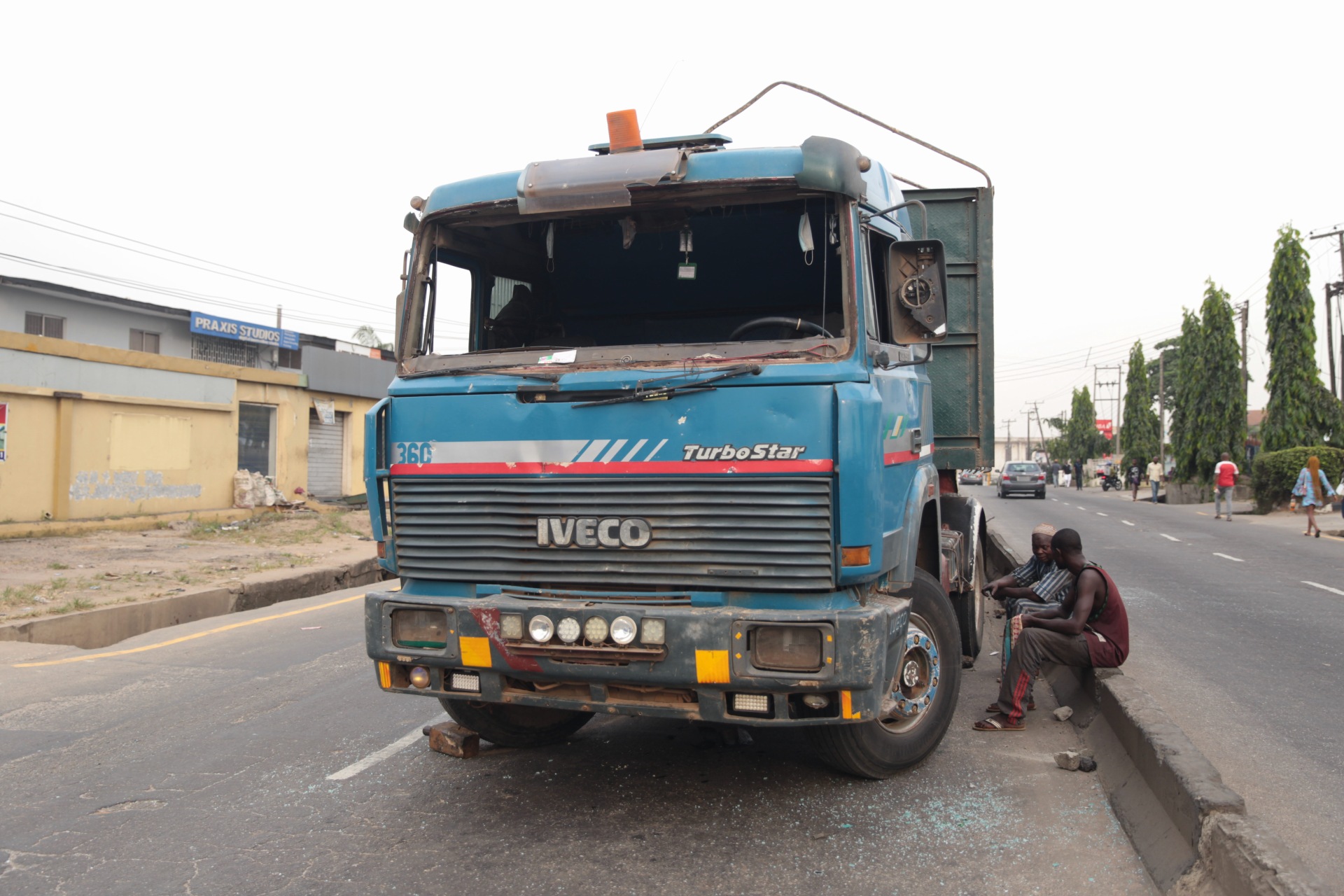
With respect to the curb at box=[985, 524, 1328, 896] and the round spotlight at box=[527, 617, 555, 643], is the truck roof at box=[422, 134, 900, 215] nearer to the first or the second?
the round spotlight at box=[527, 617, 555, 643]

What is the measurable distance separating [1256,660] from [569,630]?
6.12 meters

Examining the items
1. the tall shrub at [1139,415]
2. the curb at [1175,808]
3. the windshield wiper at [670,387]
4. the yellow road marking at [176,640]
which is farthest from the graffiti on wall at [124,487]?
the tall shrub at [1139,415]

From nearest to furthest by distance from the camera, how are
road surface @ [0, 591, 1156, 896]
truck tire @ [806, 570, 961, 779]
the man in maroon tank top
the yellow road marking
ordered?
road surface @ [0, 591, 1156, 896] < truck tire @ [806, 570, 961, 779] < the man in maroon tank top < the yellow road marking

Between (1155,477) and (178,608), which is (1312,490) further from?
(178,608)

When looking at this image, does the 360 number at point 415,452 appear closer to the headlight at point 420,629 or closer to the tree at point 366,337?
the headlight at point 420,629

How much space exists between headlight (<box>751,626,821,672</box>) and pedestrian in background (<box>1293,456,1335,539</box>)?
754 inches

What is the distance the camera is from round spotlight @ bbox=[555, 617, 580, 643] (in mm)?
3830

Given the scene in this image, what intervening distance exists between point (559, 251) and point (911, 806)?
9.94 ft

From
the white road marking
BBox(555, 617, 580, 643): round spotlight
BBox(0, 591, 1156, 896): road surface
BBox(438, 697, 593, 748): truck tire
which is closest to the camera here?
BBox(0, 591, 1156, 896): road surface

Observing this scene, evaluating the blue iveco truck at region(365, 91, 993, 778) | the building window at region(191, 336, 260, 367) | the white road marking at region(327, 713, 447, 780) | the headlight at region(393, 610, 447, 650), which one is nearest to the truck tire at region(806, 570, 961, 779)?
the blue iveco truck at region(365, 91, 993, 778)

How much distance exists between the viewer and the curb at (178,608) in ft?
29.1

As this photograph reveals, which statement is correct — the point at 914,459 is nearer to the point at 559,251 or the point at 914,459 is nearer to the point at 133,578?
the point at 559,251

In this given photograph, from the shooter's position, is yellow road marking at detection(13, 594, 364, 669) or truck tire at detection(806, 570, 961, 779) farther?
yellow road marking at detection(13, 594, 364, 669)

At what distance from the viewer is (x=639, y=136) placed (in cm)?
445
